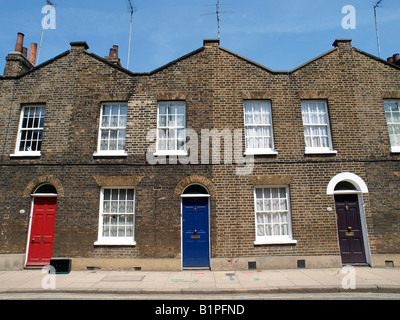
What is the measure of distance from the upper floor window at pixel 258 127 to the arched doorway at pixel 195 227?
2586 millimetres

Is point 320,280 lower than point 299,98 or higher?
lower

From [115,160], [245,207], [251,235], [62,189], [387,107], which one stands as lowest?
[251,235]

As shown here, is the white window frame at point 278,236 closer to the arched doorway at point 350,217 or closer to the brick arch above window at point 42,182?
the arched doorway at point 350,217

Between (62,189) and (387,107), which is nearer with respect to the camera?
(62,189)

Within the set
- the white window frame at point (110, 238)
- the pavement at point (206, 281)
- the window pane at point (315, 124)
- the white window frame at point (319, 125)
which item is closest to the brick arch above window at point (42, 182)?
the white window frame at point (110, 238)

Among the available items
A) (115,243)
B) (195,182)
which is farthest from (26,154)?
(195,182)

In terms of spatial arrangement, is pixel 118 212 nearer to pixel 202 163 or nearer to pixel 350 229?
pixel 202 163

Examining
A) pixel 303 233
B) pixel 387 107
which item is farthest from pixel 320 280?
pixel 387 107

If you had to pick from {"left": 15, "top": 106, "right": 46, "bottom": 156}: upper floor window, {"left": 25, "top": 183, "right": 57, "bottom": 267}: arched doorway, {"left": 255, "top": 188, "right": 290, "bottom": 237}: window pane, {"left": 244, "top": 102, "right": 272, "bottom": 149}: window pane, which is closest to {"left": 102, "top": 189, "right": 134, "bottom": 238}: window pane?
{"left": 25, "top": 183, "right": 57, "bottom": 267}: arched doorway

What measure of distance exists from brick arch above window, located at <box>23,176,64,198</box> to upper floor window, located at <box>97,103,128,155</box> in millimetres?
1932

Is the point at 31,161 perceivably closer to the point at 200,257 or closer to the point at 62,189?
the point at 62,189

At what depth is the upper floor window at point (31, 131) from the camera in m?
10.4

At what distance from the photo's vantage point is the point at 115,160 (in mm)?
9992

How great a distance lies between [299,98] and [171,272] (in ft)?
26.9
